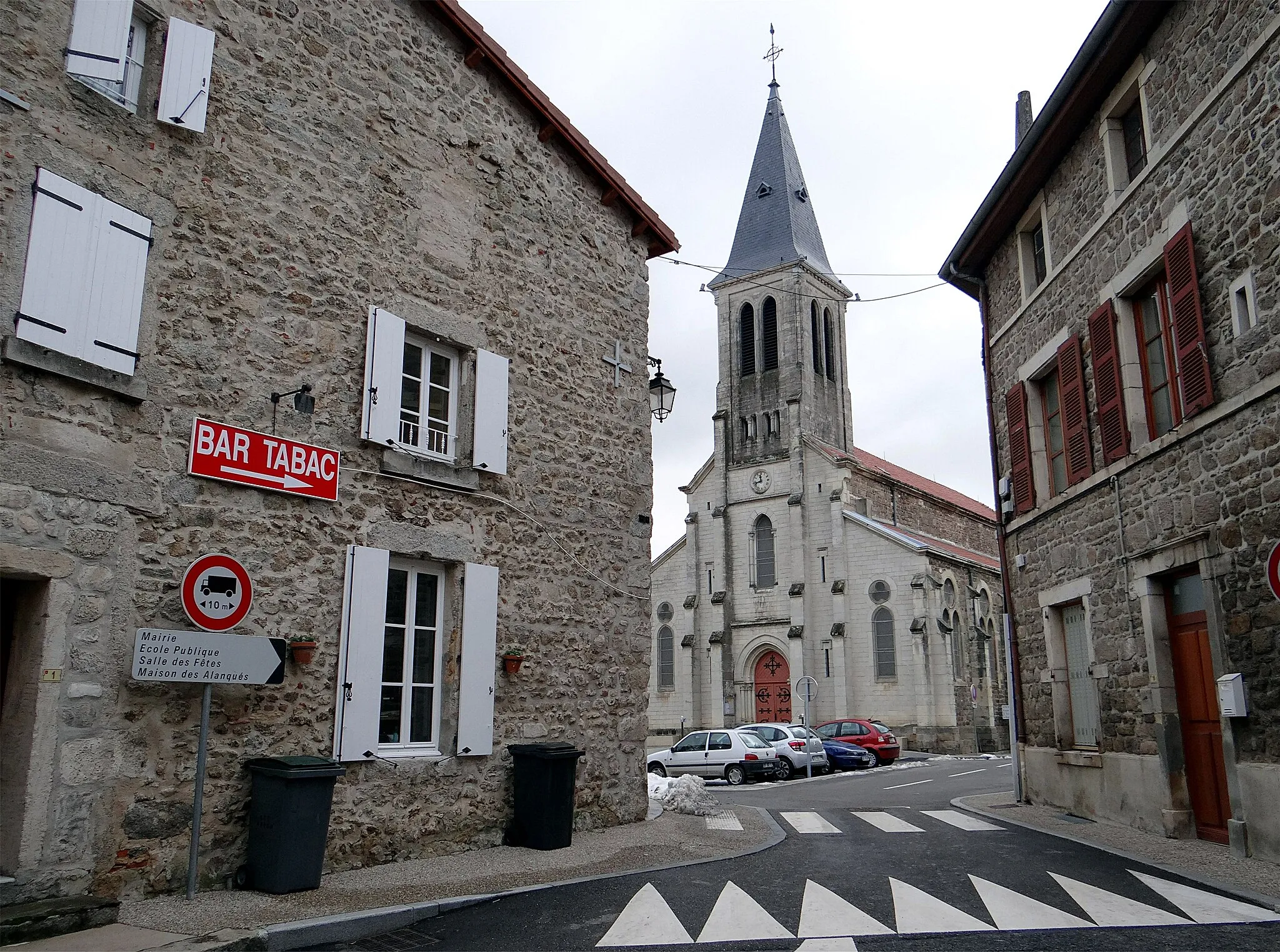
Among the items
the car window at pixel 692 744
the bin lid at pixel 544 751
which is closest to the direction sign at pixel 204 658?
the bin lid at pixel 544 751

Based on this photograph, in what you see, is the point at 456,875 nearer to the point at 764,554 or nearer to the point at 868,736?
the point at 868,736

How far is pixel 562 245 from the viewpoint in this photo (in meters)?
10.9

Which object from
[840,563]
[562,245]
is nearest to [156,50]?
[562,245]

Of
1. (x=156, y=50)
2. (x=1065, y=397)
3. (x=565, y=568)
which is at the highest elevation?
(x=156, y=50)

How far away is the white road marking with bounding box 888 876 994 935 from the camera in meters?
5.79

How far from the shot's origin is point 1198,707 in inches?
369

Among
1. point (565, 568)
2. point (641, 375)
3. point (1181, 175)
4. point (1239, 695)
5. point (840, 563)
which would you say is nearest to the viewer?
point (1239, 695)

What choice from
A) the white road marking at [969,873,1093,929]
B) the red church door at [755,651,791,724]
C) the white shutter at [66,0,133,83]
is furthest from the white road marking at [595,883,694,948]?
the red church door at [755,651,791,724]

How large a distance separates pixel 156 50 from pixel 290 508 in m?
3.54

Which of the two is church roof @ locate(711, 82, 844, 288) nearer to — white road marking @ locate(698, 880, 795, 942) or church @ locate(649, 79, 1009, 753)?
church @ locate(649, 79, 1009, 753)

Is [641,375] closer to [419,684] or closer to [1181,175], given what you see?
[419,684]

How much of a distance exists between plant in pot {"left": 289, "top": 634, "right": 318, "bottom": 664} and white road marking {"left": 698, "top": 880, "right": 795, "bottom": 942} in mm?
3553

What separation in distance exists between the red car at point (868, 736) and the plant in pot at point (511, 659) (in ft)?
57.8

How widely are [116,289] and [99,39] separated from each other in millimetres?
1702
